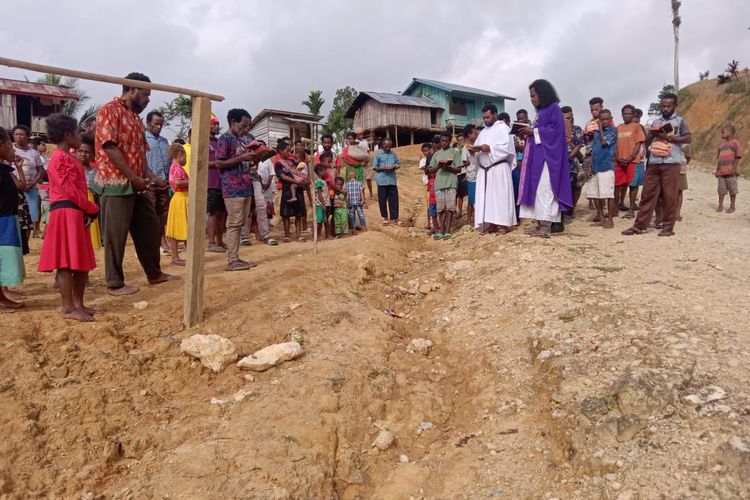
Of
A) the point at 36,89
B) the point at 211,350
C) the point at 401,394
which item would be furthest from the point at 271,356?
the point at 36,89

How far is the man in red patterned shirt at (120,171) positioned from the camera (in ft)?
11.9

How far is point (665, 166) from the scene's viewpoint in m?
5.52

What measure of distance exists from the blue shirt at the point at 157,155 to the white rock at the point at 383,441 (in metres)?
4.81

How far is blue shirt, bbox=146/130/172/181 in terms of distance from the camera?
5.98 meters

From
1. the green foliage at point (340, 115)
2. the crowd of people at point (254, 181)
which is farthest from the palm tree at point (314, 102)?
the crowd of people at point (254, 181)

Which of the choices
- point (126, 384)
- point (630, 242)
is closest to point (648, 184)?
point (630, 242)

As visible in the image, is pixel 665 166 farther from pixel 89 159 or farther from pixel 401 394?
pixel 89 159

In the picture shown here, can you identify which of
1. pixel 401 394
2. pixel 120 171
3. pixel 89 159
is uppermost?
pixel 89 159

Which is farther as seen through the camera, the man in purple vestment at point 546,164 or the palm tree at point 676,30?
the palm tree at point 676,30

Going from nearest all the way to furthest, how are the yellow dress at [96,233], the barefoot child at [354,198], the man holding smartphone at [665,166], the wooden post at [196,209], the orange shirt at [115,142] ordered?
the wooden post at [196,209] → the orange shirt at [115,142] → the yellow dress at [96,233] → the man holding smartphone at [665,166] → the barefoot child at [354,198]

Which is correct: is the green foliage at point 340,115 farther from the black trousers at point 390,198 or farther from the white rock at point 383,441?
the white rock at point 383,441

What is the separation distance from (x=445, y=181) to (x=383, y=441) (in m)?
5.02

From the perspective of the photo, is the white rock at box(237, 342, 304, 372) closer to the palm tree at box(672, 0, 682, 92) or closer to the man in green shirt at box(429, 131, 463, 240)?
the man in green shirt at box(429, 131, 463, 240)

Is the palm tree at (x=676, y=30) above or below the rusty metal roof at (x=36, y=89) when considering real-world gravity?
above
